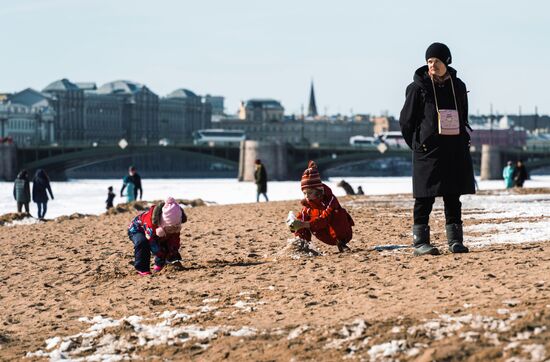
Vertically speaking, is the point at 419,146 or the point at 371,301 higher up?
the point at 419,146

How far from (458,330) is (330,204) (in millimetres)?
4004

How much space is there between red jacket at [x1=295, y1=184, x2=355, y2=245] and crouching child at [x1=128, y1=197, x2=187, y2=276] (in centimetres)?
106

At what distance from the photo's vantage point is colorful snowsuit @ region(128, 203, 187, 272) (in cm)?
1020

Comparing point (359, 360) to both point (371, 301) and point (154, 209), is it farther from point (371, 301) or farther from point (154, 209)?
point (154, 209)

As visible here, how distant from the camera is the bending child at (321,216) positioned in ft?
34.8

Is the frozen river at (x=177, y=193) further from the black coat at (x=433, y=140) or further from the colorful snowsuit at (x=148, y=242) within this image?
the black coat at (x=433, y=140)

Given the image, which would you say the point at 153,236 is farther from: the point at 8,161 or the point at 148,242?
the point at 8,161

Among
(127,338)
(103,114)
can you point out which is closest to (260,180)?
(127,338)

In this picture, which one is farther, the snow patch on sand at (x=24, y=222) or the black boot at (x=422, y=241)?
the snow patch on sand at (x=24, y=222)

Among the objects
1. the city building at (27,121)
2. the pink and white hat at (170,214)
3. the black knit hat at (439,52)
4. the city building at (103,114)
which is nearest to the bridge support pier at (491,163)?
the city building at (27,121)

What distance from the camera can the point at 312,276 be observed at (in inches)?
364

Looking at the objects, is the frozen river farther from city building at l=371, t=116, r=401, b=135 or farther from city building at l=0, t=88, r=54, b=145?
city building at l=371, t=116, r=401, b=135

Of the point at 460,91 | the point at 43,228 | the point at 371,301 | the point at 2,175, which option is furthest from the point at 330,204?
the point at 2,175

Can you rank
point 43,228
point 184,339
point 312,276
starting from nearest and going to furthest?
point 184,339, point 312,276, point 43,228
